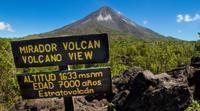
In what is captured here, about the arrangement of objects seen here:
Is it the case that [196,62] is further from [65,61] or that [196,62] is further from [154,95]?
[65,61]

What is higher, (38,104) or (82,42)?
(82,42)

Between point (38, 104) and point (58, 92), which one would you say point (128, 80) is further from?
point (58, 92)

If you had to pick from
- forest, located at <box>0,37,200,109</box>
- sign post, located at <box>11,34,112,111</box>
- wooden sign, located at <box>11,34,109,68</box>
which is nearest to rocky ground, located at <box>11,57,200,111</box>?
sign post, located at <box>11,34,112,111</box>

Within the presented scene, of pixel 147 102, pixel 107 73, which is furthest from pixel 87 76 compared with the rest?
pixel 147 102

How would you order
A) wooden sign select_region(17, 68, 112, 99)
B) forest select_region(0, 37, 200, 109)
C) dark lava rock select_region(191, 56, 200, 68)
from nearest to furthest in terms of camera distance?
1. wooden sign select_region(17, 68, 112, 99)
2. dark lava rock select_region(191, 56, 200, 68)
3. forest select_region(0, 37, 200, 109)

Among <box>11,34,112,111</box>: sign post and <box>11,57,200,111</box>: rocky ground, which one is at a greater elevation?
<box>11,34,112,111</box>: sign post

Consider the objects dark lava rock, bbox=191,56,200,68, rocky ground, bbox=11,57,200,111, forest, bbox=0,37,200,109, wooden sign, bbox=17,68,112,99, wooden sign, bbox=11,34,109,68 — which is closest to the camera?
wooden sign, bbox=11,34,109,68

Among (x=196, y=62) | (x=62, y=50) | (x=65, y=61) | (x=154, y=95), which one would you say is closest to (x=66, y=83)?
(x=65, y=61)

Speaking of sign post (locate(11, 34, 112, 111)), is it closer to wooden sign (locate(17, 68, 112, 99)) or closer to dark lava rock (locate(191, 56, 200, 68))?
wooden sign (locate(17, 68, 112, 99))

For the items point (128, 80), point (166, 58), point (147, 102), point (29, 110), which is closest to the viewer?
point (147, 102)
